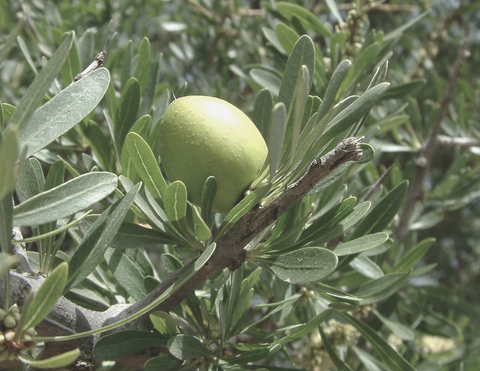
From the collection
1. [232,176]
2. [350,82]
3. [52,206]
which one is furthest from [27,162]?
[350,82]

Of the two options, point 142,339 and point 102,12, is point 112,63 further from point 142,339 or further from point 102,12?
point 142,339

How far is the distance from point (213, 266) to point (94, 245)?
0.18 meters

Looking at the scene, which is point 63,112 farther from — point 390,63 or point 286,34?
point 390,63

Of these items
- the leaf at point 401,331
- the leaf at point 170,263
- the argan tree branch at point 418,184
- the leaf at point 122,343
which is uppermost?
the leaf at point 170,263

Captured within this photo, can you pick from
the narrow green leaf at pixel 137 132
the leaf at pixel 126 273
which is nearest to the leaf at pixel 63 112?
the narrow green leaf at pixel 137 132

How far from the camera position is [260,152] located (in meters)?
0.66

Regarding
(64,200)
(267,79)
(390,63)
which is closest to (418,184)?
(390,63)

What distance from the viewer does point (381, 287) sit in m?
0.91

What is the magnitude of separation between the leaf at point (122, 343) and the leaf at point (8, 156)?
0.31 meters

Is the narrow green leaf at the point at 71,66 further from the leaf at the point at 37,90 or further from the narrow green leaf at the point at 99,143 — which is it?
the leaf at the point at 37,90

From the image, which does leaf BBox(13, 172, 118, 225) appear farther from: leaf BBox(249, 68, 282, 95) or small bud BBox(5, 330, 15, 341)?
leaf BBox(249, 68, 282, 95)

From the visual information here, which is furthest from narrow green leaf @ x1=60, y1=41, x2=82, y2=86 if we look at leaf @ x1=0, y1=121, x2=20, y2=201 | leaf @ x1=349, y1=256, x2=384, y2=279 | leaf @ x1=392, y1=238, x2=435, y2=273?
Result: leaf @ x1=392, y1=238, x2=435, y2=273

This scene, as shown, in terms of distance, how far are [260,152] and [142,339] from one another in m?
0.34

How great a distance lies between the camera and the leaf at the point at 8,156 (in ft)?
1.34
